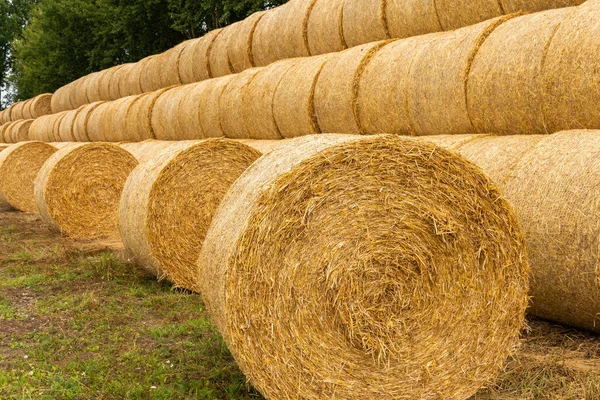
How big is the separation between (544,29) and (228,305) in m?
3.37

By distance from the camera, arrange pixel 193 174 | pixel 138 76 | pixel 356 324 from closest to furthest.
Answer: pixel 356 324
pixel 193 174
pixel 138 76

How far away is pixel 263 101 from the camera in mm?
8852

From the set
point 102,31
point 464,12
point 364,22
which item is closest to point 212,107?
point 364,22

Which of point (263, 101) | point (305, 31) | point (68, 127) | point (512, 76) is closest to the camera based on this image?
point (512, 76)

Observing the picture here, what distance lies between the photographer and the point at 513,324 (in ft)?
12.5

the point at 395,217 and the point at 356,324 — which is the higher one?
the point at 395,217

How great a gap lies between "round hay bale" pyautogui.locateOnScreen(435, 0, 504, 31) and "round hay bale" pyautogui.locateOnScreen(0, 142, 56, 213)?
7.84m

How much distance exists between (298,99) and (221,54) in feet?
14.2

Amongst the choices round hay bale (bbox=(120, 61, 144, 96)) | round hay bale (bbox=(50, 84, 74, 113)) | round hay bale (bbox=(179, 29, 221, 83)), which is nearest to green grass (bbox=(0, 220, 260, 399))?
round hay bale (bbox=(179, 29, 221, 83))

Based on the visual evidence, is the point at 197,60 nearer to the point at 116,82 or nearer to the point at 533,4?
the point at 116,82

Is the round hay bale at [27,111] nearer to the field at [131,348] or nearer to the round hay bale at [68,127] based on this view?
the round hay bale at [68,127]

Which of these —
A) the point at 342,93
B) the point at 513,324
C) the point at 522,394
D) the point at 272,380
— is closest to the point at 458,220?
the point at 513,324

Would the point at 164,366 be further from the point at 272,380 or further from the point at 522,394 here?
the point at 522,394

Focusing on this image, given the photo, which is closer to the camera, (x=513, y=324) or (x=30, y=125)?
(x=513, y=324)
